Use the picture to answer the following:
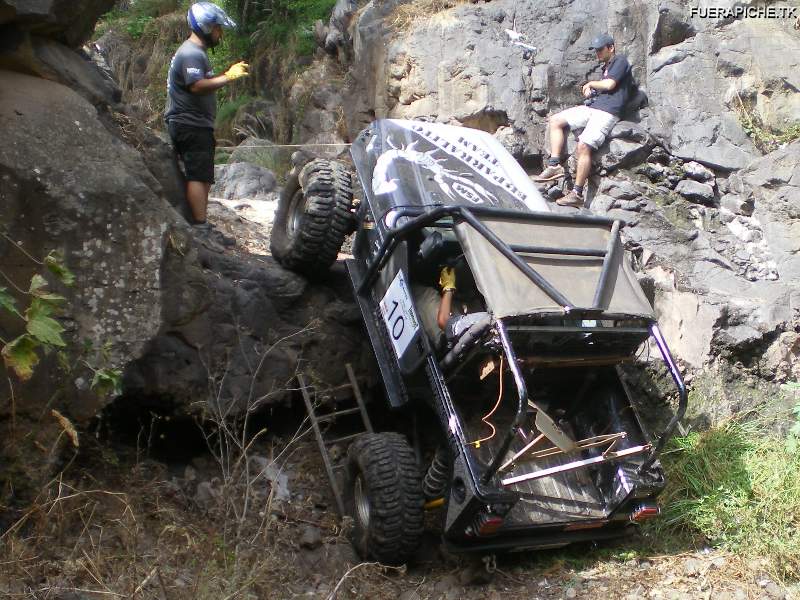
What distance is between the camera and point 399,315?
5.88m

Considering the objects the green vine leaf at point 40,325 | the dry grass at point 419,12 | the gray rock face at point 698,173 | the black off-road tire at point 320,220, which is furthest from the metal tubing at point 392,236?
the dry grass at point 419,12

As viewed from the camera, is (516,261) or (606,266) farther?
(606,266)

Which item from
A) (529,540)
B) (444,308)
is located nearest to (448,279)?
(444,308)

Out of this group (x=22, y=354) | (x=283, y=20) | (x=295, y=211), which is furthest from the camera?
(x=283, y=20)

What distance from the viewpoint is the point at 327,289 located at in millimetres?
7113

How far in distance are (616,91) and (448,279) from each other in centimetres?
479

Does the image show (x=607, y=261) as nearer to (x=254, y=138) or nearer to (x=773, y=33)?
(x=773, y=33)

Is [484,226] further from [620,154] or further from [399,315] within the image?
[620,154]

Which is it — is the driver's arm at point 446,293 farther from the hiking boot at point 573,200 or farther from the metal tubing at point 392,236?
the hiking boot at point 573,200

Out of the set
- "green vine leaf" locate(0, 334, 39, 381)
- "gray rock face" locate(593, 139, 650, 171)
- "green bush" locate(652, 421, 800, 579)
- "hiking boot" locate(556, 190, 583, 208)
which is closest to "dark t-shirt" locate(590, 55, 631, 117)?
"gray rock face" locate(593, 139, 650, 171)

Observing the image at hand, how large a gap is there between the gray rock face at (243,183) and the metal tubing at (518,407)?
19.1 ft

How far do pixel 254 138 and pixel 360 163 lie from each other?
652 centimetres

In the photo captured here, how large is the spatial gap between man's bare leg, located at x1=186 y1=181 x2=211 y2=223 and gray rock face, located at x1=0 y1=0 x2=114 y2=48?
1376 mm

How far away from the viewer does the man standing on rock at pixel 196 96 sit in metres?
6.83
